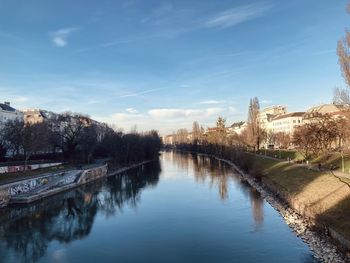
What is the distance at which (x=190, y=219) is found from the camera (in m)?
24.5

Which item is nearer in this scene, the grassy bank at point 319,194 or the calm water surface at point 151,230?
the calm water surface at point 151,230

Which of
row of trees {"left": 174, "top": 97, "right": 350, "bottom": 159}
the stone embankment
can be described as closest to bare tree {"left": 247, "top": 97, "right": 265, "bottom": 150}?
row of trees {"left": 174, "top": 97, "right": 350, "bottom": 159}

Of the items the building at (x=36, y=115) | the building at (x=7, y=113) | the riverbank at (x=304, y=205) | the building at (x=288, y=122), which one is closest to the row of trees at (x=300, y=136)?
→ the riverbank at (x=304, y=205)

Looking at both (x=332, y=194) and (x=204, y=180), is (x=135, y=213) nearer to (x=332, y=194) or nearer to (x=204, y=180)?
(x=332, y=194)

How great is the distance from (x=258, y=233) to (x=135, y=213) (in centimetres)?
1052

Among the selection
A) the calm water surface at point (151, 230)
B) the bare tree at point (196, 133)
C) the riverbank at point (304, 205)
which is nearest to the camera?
the riverbank at point (304, 205)

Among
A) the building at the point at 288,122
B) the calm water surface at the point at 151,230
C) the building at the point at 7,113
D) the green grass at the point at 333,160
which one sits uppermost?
the building at the point at 7,113

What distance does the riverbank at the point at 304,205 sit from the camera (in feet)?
53.0

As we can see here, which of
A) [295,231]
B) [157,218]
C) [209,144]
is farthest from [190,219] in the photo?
[209,144]

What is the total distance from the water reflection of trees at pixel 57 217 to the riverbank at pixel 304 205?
12641mm

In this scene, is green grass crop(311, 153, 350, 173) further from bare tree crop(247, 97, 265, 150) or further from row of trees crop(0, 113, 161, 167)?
row of trees crop(0, 113, 161, 167)

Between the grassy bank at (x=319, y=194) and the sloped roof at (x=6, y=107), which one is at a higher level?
the sloped roof at (x=6, y=107)

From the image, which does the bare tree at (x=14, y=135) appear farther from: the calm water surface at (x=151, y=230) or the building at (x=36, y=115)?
the building at (x=36, y=115)

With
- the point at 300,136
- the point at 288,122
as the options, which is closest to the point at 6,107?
the point at 300,136
